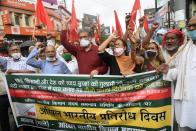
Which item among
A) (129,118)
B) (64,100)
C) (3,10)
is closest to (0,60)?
(64,100)

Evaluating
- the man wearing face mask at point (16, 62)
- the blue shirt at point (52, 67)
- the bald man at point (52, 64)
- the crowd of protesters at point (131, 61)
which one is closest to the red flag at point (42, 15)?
the crowd of protesters at point (131, 61)

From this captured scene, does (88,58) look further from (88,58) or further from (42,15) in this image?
(42,15)

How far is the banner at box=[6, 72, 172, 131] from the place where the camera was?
14.1 feet

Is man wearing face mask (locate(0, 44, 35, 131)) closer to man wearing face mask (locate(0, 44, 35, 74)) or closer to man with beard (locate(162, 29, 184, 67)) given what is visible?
man wearing face mask (locate(0, 44, 35, 74))

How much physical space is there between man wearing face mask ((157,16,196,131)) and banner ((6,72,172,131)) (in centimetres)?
43

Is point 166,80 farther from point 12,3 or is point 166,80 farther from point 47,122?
point 12,3

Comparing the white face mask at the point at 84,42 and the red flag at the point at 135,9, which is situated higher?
the red flag at the point at 135,9

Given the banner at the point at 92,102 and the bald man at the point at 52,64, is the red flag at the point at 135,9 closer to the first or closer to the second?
the bald man at the point at 52,64

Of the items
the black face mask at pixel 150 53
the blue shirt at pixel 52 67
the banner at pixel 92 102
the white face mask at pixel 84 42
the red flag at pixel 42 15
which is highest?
the red flag at pixel 42 15

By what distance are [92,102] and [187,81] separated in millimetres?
1513

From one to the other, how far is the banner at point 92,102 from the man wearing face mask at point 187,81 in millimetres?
428

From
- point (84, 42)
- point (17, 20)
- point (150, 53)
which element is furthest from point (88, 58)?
point (17, 20)

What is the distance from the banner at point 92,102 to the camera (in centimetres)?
429

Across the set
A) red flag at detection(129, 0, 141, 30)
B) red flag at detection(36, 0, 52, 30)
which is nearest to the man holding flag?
red flag at detection(129, 0, 141, 30)
